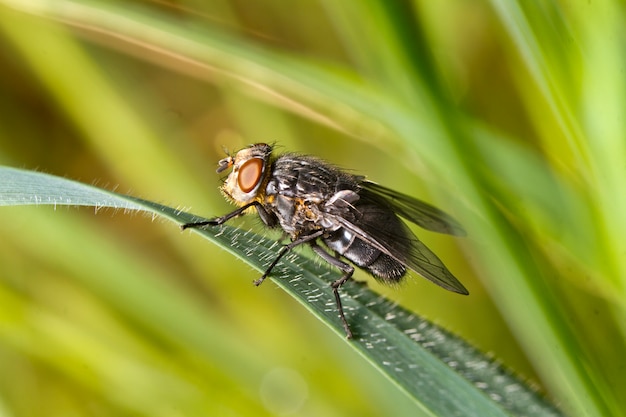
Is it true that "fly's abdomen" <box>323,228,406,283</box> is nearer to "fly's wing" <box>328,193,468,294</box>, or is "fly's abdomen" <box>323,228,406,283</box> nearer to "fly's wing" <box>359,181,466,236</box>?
"fly's wing" <box>328,193,468,294</box>

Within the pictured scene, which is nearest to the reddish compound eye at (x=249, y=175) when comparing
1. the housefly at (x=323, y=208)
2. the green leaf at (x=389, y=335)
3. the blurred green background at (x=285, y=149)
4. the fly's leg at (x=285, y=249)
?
the housefly at (x=323, y=208)

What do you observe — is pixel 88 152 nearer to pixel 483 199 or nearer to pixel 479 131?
pixel 479 131

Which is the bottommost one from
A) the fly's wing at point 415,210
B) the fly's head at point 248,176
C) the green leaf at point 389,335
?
the green leaf at point 389,335

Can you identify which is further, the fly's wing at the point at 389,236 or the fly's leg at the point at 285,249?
the fly's wing at the point at 389,236

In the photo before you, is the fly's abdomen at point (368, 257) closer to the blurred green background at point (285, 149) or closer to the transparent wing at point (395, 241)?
the transparent wing at point (395, 241)

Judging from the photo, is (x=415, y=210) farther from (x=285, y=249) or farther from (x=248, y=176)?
(x=285, y=249)

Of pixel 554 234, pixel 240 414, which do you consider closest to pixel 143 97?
pixel 240 414

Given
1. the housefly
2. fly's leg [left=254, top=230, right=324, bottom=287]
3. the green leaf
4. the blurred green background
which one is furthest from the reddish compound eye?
the green leaf
